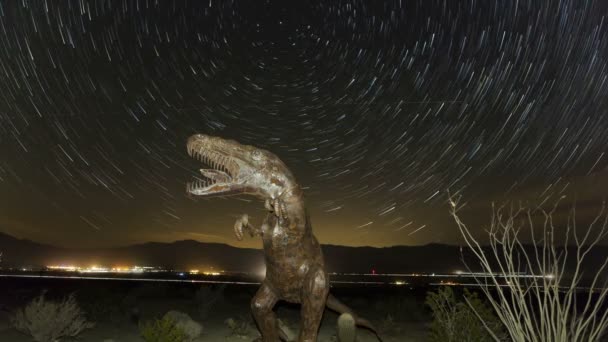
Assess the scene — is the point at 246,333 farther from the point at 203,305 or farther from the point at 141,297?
the point at 141,297

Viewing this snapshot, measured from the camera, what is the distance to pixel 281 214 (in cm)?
575

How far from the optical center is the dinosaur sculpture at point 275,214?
591cm

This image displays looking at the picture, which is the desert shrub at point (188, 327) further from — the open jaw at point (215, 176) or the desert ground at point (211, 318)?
the open jaw at point (215, 176)

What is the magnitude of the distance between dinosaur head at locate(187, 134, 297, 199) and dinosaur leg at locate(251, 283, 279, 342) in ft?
4.65

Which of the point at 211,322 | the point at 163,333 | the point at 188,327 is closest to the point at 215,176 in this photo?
the point at 163,333

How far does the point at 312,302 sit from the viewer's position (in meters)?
5.91

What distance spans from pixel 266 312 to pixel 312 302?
75 cm

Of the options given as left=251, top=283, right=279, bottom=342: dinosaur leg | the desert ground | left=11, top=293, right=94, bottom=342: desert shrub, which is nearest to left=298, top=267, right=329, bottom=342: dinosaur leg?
left=251, top=283, right=279, bottom=342: dinosaur leg

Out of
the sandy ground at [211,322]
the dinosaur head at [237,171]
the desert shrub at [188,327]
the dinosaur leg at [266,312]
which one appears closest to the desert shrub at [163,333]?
the sandy ground at [211,322]

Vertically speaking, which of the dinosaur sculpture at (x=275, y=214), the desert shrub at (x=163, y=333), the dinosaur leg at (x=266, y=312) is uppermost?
the dinosaur sculpture at (x=275, y=214)

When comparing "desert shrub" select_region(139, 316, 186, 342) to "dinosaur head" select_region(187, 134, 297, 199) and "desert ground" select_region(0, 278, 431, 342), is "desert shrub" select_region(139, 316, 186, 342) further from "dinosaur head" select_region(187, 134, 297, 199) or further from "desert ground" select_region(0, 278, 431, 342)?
"dinosaur head" select_region(187, 134, 297, 199)

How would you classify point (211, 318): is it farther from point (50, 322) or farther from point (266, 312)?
point (266, 312)

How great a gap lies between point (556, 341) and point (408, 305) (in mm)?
17658

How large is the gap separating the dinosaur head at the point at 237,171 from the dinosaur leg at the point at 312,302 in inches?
48.2
